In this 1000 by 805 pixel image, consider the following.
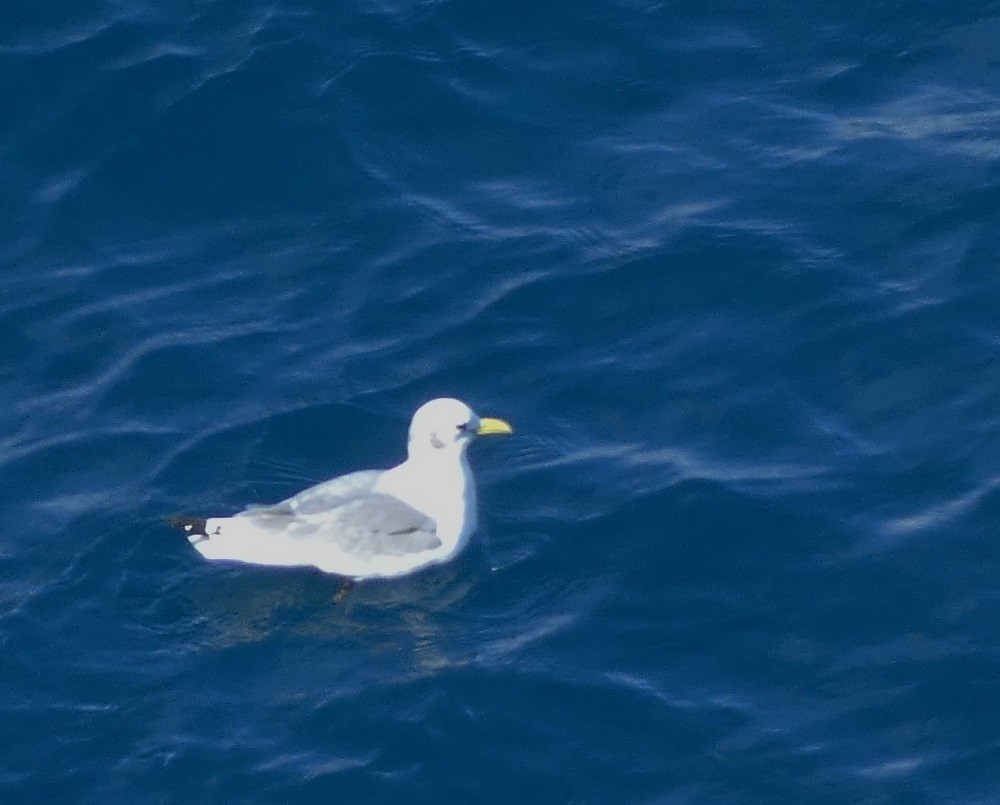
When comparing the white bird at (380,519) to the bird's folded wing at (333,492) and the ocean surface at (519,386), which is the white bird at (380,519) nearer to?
the bird's folded wing at (333,492)

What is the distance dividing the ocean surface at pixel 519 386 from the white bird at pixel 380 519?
331 mm

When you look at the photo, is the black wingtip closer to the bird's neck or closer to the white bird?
the white bird

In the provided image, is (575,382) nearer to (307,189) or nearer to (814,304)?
(814,304)

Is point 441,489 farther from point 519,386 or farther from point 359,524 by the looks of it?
point 519,386

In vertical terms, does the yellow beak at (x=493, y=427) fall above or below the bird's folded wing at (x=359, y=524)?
above

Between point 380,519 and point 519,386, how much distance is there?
2.06m

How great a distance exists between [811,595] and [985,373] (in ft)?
10.0

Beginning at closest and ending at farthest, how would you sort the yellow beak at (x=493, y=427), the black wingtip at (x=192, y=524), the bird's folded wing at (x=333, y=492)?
the black wingtip at (x=192, y=524), the bird's folded wing at (x=333, y=492), the yellow beak at (x=493, y=427)

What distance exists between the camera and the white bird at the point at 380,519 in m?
15.8

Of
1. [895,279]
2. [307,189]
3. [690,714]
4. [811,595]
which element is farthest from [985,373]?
[307,189]

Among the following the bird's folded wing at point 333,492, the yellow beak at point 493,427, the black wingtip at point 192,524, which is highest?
the yellow beak at point 493,427

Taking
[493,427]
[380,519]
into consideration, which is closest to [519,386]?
[493,427]

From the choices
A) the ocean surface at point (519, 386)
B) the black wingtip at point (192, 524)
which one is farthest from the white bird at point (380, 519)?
the ocean surface at point (519, 386)

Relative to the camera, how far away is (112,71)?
20500 millimetres
